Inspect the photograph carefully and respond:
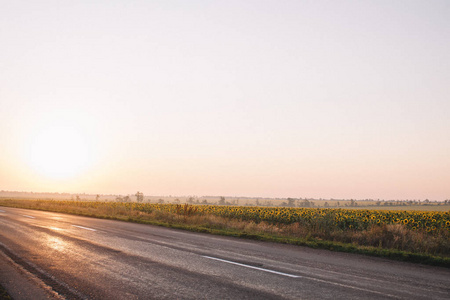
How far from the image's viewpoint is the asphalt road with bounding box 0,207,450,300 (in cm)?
568

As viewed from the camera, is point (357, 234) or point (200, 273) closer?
point (200, 273)

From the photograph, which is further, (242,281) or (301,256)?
(301,256)

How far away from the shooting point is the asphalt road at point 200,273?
224 inches

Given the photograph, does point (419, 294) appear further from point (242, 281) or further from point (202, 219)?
point (202, 219)

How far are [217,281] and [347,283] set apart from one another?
2.54m

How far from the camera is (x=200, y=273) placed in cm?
700

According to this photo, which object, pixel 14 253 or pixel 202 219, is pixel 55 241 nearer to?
pixel 14 253

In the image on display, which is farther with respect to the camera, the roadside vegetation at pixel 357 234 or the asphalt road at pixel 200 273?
the roadside vegetation at pixel 357 234

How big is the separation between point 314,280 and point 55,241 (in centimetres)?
916

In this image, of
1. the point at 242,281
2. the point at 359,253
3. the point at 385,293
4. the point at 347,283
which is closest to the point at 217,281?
the point at 242,281

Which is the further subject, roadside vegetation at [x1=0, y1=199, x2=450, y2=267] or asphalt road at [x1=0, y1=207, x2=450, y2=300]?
roadside vegetation at [x1=0, y1=199, x2=450, y2=267]

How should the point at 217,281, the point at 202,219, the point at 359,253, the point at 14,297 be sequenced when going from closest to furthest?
the point at 14,297 → the point at 217,281 → the point at 359,253 → the point at 202,219

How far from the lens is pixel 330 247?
11.5 meters

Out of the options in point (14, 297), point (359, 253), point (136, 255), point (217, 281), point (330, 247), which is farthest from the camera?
point (330, 247)
